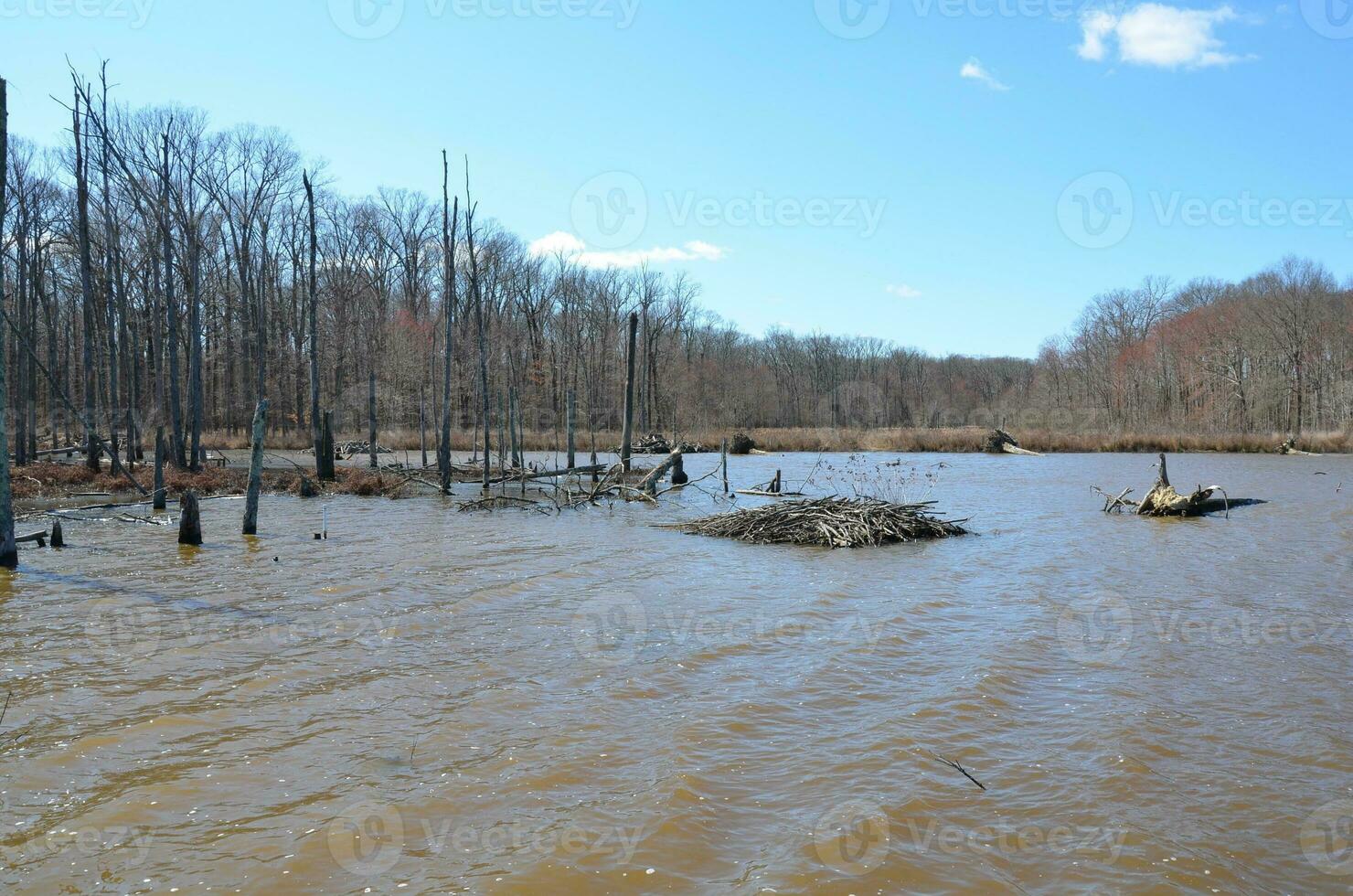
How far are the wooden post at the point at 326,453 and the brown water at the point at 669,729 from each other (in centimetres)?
1112

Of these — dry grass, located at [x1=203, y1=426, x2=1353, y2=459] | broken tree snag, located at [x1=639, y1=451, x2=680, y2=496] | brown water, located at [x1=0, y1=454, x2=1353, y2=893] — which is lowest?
brown water, located at [x1=0, y1=454, x2=1353, y2=893]

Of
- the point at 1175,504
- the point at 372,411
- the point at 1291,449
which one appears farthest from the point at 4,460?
the point at 1291,449

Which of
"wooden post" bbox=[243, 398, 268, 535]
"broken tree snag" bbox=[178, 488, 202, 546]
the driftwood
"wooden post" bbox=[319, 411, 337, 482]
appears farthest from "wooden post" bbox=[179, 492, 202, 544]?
the driftwood

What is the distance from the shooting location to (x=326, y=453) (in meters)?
22.6

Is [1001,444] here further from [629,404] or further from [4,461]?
[4,461]

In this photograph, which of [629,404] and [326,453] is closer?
[326,453]

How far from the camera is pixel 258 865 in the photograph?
146 inches

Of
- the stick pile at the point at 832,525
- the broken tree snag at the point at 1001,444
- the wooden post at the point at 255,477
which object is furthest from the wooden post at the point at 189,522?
the broken tree snag at the point at 1001,444

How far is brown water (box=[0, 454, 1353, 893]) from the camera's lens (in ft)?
12.6

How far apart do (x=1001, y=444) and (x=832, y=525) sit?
109ft

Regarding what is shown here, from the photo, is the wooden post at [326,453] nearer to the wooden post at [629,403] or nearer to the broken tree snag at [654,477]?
the wooden post at [629,403]

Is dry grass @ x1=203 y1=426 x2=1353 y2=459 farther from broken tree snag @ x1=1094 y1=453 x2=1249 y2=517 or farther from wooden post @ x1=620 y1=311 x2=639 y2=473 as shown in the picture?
broken tree snag @ x1=1094 y1=453 x2=1249 y2=517

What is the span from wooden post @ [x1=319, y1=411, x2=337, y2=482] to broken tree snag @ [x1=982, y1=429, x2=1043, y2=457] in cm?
3315

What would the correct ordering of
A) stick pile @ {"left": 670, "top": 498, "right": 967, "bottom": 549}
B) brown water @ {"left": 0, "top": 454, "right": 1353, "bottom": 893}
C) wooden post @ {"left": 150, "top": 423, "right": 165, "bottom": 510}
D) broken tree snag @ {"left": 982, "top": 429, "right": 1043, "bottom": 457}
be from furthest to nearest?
broken tree snag @ {"left": 982, "top": 429, "right": 1043, "bottom": 457} < wooden post @ {"left": 150, "top": 423, "right": 165, "bottom": 510} < stick pile @ {"left": 670, "top": 498, "right": 967, "bottom": 549} < brown water @ {"left": 0, "top": 454, "right": 1353, "bottom": 893}
